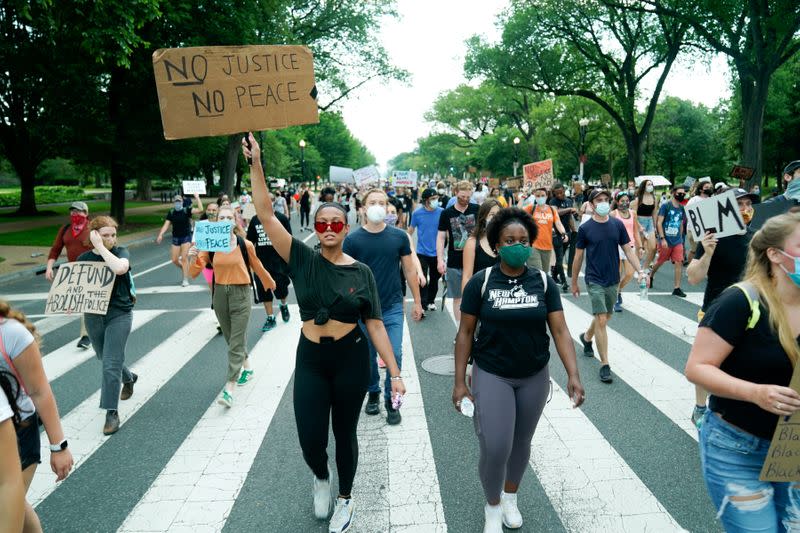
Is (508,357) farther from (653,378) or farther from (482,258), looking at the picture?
(653,378)

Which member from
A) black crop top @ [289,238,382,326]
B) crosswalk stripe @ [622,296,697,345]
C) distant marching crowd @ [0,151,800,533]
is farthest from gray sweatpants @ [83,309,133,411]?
crosswalk stripe @ [622,296,697,345]

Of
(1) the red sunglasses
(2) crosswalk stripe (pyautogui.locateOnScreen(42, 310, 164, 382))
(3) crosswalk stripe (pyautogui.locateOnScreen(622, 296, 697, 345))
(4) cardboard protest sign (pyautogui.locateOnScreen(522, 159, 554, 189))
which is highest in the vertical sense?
(4) cardboard protest sign (pyautogui.locateOnScreen(522, 159, 554, 189))

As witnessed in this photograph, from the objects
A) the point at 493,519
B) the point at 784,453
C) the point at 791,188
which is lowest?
the point at 493,519

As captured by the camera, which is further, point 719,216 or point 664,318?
point 664,318

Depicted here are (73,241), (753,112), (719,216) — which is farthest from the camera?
(753,112)

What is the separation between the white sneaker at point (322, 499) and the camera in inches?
136

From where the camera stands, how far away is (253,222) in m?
8.50

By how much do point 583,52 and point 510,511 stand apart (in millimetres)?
29984

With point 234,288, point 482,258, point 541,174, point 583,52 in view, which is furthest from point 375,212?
point 583,52

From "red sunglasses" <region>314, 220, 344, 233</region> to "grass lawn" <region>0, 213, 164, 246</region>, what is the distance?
19147 millimetres

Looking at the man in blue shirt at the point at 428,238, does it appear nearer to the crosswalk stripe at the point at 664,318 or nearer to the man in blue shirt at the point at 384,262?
the man in blue shirt at the point at 384,262

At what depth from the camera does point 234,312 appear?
5.63 meters

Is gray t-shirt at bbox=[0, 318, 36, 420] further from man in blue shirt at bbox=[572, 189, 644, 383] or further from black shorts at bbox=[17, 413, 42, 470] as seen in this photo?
man in blue shirt at bbox=[572, 189, 644, 383]

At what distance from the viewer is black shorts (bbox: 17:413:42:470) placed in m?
2.52
